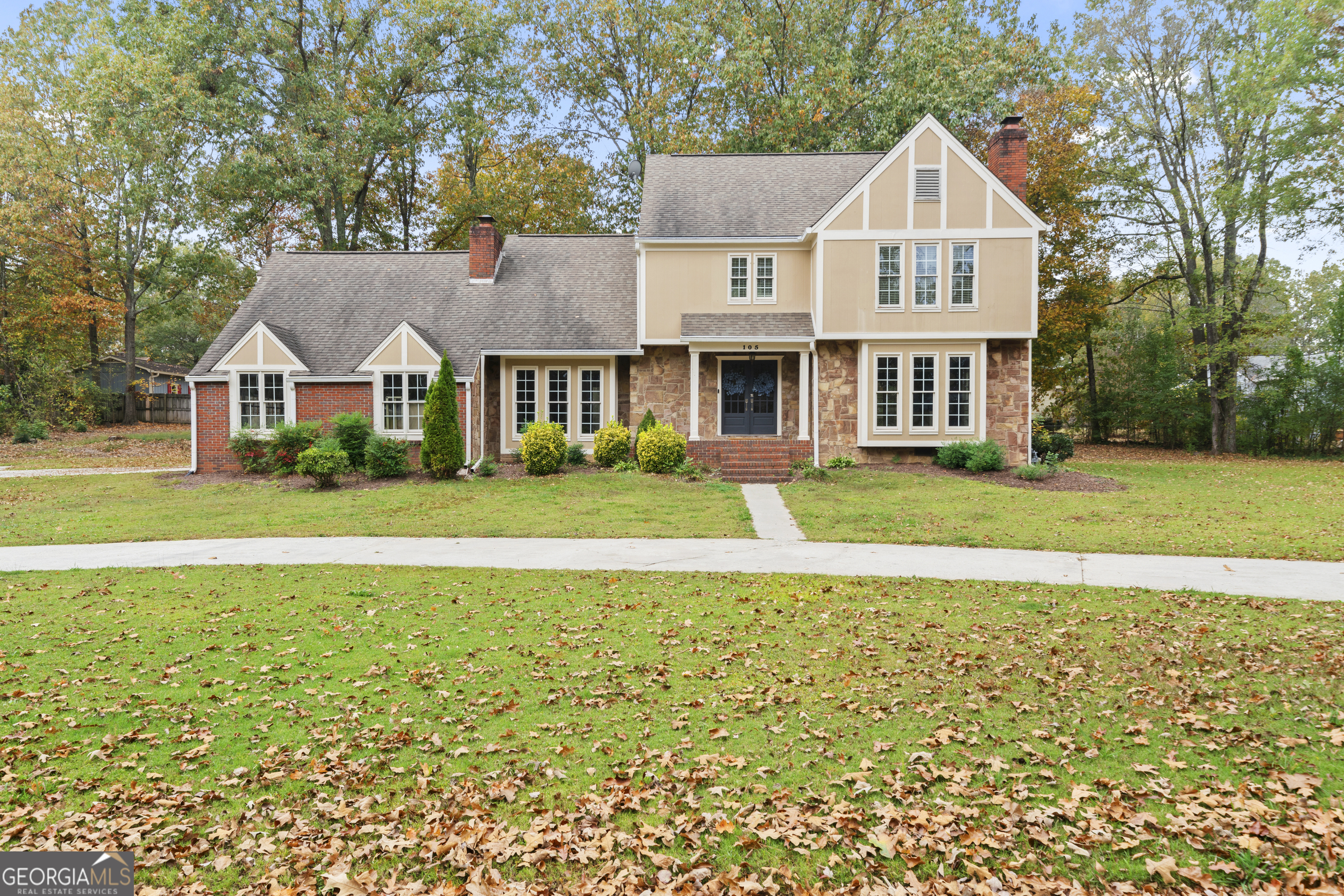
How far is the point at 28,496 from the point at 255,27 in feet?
70.9

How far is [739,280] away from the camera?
793 inches

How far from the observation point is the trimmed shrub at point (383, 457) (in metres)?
17.1

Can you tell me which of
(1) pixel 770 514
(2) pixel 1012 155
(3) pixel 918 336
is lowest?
(1) pixel 770 514

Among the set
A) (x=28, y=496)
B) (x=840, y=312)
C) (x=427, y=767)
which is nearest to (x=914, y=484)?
(x=840, y=312)

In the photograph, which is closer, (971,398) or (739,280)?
(971,398)

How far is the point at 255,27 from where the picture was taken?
2809 centimetres

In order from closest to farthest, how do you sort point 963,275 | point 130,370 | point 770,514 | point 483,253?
point 770,514, point 963,275, point 483,253, point 130,370

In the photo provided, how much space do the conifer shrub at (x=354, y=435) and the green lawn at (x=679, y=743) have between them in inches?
401

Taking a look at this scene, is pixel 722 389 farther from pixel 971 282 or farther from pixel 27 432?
pixel 27 432

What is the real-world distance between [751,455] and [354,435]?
9411 millimetres

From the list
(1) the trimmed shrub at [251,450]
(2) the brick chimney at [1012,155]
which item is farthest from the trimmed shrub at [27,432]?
(2) the brick chimney at [1012,155]

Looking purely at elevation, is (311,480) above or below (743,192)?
below

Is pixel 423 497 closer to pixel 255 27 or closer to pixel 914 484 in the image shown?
pixel 914 484

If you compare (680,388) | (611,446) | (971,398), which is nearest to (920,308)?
(971,398)
